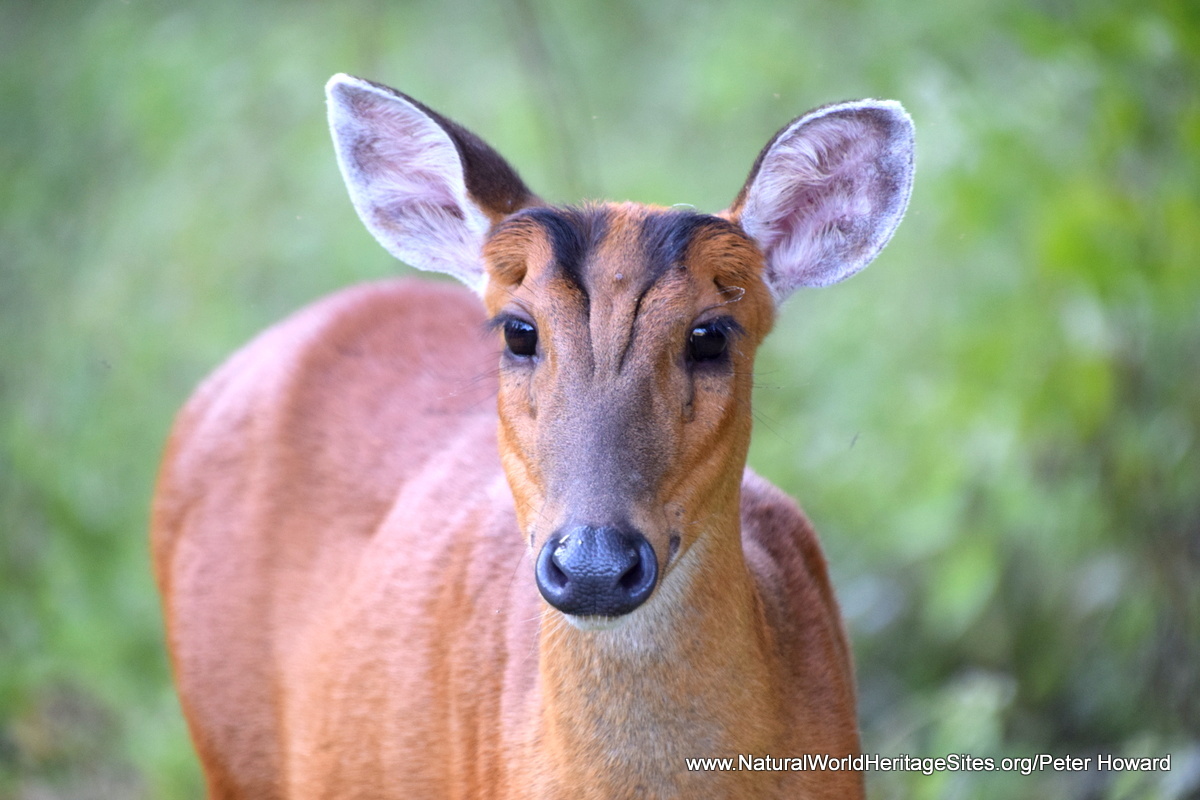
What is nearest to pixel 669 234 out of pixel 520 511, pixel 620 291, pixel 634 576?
pixel 620 291

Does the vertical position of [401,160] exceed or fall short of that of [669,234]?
it exceeds it

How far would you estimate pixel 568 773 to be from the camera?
10.7ft

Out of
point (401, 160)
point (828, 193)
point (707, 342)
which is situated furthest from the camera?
point (401, 160)

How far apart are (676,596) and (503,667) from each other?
2.53ft

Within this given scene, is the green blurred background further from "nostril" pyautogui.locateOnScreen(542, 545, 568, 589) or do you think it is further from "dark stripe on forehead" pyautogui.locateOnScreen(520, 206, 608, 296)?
"nostril" pyautogui.locateOnScreen(542, 545, 568, 589)

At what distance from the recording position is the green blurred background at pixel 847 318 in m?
5.32

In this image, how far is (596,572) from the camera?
2.74 meters

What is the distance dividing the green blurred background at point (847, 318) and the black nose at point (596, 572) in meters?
2.76

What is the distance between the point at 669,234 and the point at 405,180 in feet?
3.16

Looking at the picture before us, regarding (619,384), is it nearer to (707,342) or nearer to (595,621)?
(707,342)

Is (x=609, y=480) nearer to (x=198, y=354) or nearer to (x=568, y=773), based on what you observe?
(x=568, y=773)

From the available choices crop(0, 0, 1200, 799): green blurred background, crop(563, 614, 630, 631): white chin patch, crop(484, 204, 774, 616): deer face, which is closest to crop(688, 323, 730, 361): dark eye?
crop(484, 204, 774, 616): deer face

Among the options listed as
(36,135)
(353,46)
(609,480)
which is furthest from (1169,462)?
(36,135)

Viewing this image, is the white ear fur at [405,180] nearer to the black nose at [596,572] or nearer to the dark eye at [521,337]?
the dark eye at [521,337]
